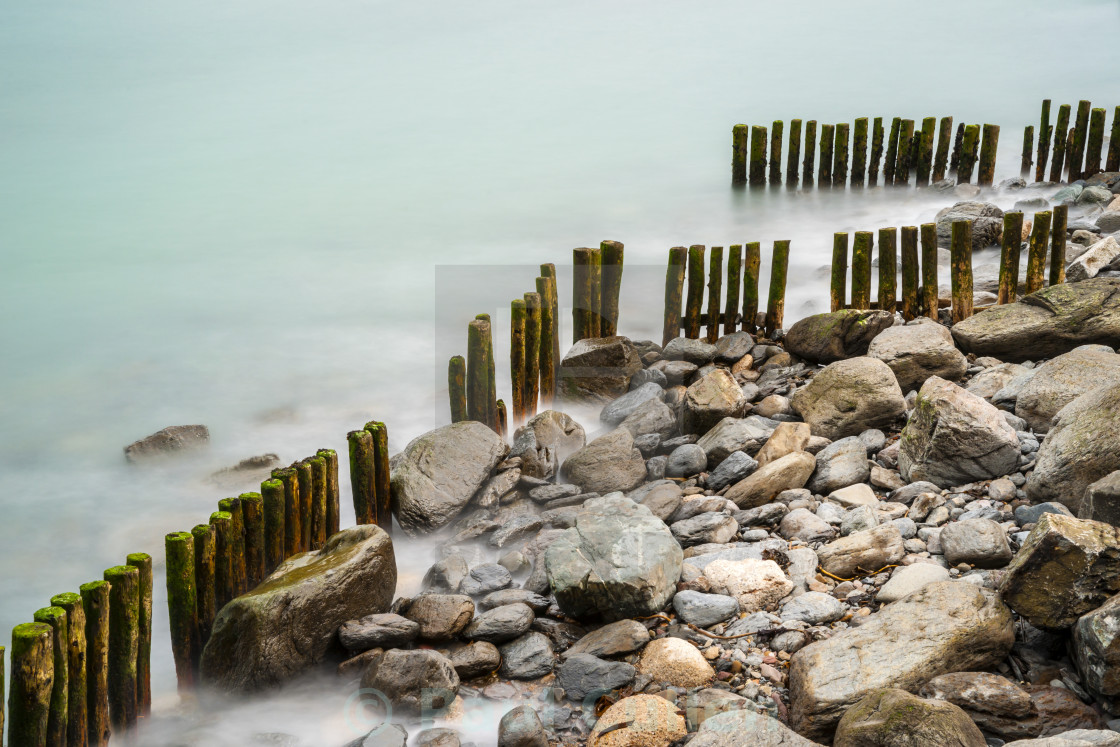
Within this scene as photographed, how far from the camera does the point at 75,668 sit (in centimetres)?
426

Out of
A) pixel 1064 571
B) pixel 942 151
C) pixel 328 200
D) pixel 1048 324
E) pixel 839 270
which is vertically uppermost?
pixel 942 151

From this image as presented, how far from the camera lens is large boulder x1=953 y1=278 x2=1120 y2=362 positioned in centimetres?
745

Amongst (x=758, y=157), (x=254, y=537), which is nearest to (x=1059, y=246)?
(x=758, y=157)

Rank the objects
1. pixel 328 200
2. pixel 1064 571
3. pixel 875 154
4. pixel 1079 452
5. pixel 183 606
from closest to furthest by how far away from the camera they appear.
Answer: pixel 1064 571
pixel 183 606
pixel 1079 452
pixel 875 154
pixel 328 200

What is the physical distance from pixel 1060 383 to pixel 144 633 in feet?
18.9

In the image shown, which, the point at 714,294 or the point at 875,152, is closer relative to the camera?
the point at 714,294

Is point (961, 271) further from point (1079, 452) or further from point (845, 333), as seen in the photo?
point (1079, 452)

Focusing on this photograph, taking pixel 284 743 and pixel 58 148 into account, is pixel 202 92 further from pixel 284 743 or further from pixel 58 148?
pixel 284 743

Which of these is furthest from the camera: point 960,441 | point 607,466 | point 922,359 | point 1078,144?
point 1078,144

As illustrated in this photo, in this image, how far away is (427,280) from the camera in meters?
13.4

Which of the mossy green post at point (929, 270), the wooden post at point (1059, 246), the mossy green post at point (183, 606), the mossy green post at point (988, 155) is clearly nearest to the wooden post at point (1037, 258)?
the wooden post at point (1059, 246)

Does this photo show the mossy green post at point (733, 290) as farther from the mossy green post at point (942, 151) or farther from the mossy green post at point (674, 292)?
the mossy green post at point (942, 151)

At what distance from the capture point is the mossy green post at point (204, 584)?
16.2 ft

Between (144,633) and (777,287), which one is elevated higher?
(777,287)
